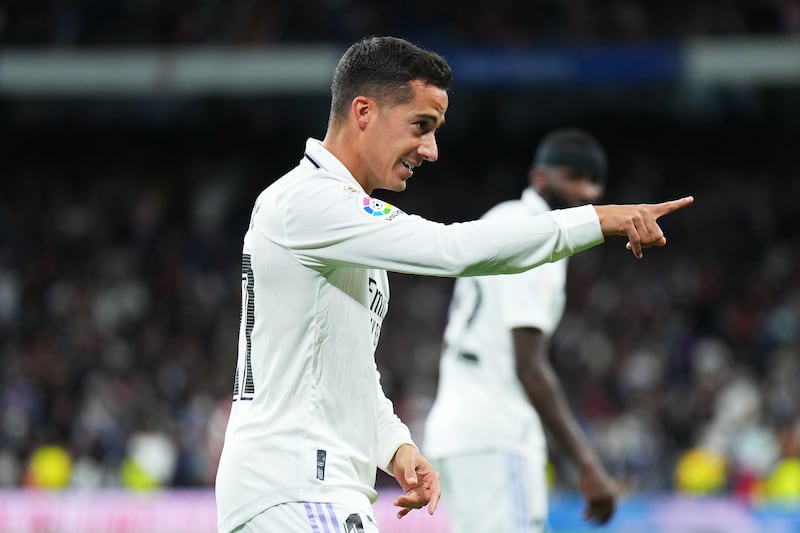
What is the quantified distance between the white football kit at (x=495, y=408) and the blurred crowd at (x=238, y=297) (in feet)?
28.1

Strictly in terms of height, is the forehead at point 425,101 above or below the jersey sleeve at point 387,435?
above

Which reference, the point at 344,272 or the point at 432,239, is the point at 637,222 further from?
the point at 344,272

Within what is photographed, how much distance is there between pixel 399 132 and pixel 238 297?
50.6 feet

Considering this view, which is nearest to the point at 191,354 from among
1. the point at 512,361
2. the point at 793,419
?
the point at 793,419

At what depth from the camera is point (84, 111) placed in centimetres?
2245

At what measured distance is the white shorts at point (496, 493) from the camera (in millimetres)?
4930

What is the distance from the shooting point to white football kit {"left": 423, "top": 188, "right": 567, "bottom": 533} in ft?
16.3

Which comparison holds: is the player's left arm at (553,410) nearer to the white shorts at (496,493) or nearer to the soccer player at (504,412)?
the soccer player at (504,412)

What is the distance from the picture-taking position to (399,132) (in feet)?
10.4

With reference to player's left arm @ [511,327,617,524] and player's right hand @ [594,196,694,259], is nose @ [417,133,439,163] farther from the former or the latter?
player's left arm @ [511,327,617,524]

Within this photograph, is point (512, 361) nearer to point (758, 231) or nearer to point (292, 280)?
point (292, 280)

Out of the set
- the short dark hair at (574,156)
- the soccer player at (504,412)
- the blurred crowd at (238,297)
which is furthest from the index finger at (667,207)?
the blurred crowd at (238,297)

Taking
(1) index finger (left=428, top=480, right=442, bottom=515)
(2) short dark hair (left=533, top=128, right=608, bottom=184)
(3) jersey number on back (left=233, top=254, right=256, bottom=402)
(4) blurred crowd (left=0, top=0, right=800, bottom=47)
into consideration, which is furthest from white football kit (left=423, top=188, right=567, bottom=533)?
(4) blurred crowd (left=0, top=0, right=800, bottom=47)

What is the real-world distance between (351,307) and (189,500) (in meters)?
9.43
